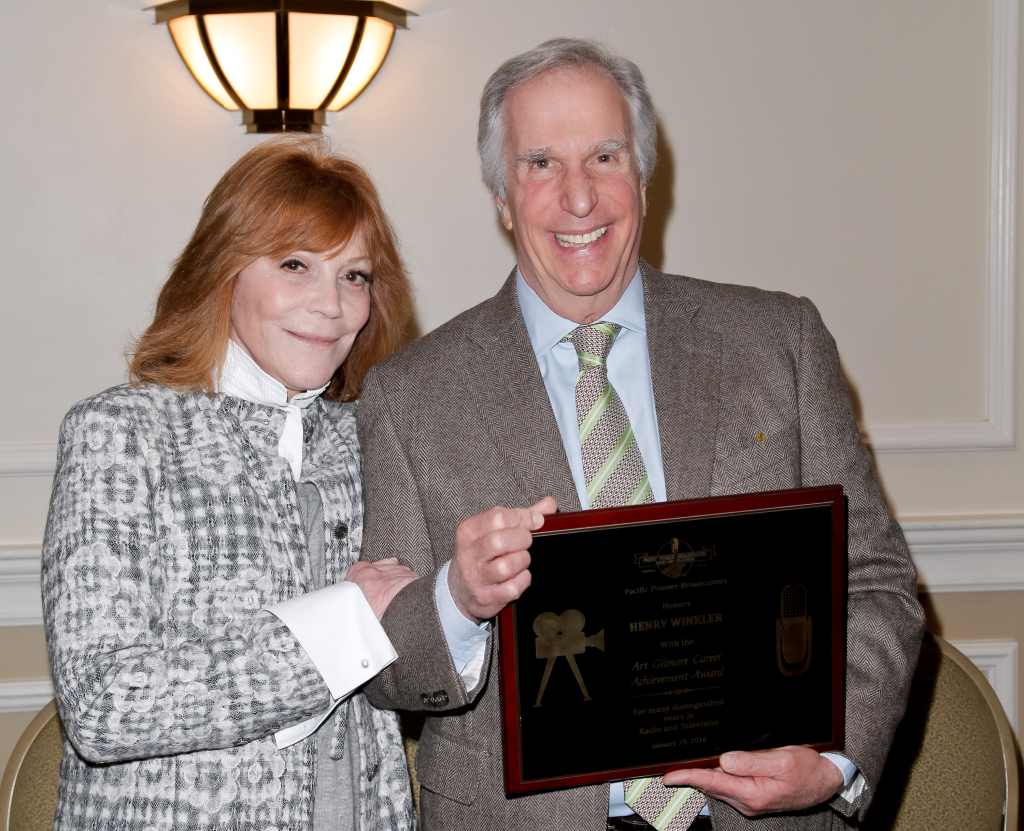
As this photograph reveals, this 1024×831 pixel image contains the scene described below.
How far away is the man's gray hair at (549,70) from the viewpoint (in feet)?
7.27

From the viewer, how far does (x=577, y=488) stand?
207cm

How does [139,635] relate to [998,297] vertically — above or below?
below

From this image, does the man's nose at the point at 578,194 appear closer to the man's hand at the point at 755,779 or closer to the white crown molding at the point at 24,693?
the man's hand at the point at 755,779

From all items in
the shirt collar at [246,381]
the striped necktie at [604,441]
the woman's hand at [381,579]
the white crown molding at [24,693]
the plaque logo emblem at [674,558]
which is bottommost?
the white crown molding at [24,693]

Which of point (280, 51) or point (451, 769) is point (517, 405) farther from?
point (280, 51)

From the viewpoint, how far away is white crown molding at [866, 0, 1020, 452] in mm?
3576

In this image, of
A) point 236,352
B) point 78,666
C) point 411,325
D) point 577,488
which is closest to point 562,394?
point 577,488

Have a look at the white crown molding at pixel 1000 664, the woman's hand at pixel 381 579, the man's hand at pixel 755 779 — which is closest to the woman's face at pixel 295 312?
the woman's hand at pixel 381 579

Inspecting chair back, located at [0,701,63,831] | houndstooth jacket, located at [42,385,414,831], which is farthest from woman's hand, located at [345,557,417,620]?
chair back, located at [0,701,63,831]

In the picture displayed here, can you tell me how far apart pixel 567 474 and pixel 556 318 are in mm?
337

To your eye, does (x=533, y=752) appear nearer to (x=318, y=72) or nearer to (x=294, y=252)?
(x=294, y=252)

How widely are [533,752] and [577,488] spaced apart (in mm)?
444

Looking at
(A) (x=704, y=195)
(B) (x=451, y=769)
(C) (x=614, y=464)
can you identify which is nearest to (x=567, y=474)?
(C) (x=614, y=464)

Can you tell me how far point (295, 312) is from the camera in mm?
2213
